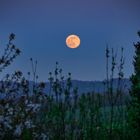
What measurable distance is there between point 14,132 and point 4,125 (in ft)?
0.75

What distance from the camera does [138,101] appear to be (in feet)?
33.1

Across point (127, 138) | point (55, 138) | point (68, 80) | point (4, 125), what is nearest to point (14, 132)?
point (4, 125)

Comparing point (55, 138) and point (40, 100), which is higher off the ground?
point (40, 100)

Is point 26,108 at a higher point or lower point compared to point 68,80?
lower

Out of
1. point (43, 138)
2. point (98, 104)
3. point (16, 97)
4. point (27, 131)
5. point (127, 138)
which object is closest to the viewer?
point (27, 131)

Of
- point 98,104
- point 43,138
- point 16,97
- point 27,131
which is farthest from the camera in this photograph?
point 98,104

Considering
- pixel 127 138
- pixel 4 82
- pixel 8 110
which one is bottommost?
pixel 127 138

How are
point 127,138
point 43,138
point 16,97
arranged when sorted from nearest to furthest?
point 43,138, point 16,97, point 127,138

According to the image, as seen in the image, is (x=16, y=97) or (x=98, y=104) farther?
(x=98, y=104)

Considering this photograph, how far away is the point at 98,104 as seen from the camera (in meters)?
9.30

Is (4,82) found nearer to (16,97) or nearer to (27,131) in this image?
(16,97)

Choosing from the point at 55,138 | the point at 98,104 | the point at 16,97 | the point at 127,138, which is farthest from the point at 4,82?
the point at 127,138

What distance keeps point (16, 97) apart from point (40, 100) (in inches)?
20.5

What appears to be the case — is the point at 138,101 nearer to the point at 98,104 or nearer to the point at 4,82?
the point at 98,104
